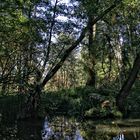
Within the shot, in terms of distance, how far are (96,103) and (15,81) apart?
16.5 metres

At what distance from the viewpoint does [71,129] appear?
1791 cm

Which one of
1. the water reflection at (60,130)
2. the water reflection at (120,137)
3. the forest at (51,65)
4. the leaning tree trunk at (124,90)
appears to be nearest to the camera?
the water reflection at (120,137)

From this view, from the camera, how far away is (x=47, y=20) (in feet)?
68.2

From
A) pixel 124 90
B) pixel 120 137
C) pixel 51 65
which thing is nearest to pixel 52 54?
pixel 51 65

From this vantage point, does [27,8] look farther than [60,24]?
No

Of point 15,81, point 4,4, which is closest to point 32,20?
point 4,4

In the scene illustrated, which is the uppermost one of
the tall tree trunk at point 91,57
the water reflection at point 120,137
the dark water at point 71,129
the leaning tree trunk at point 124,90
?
the tall tree trunk at point 91,57

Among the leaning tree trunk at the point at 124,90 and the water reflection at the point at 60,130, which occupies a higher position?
the leaning tree trunk at the point at 124,90

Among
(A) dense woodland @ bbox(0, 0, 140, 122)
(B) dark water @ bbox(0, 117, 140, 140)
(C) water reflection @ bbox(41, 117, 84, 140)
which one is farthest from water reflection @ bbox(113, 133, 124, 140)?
(A) dense woodland @ bbox(0, 0, 140, 122)

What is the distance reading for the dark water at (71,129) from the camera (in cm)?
1531

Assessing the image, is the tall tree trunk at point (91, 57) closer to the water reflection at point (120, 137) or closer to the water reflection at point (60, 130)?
the water reflection at point (60, 130)

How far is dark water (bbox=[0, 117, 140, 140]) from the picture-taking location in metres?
15.3

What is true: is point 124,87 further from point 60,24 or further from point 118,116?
point 60,24

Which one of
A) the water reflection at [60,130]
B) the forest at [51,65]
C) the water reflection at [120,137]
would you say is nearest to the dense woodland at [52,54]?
the forest at [51,65]
